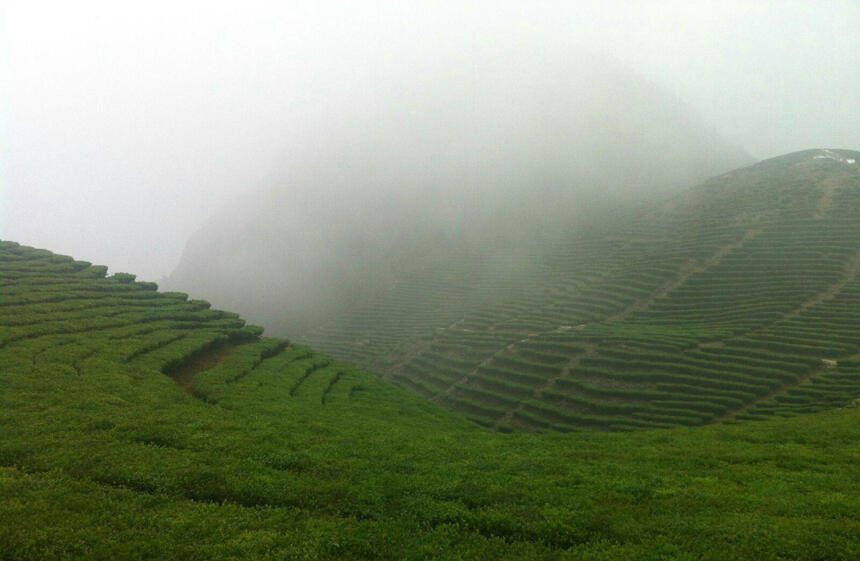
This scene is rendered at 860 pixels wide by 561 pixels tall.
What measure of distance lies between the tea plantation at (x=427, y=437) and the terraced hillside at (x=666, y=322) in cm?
23

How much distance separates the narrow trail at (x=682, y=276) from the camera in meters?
41.4

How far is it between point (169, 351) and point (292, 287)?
63.0 metres

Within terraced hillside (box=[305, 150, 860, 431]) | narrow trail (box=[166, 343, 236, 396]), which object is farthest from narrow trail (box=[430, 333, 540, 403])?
narrow trail (box=[166, 343, 236, 396])

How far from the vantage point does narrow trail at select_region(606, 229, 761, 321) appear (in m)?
41.4

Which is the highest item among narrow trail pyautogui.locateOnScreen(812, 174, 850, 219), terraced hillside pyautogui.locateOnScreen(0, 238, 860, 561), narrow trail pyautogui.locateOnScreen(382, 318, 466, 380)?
narrow trail pyautogui.locateOnScreen(812, 174, 850, 219)

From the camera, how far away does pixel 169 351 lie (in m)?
20.7

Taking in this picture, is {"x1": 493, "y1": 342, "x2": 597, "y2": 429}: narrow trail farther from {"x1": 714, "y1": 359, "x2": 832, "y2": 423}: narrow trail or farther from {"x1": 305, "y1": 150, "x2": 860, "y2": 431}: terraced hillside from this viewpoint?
{"x1": 714, "y1": 359, "x2": 832, "y2": 423}: narrow trail

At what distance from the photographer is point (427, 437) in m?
14.4

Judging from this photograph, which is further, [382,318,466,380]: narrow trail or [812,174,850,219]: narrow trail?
[812,174,850,219]: narrow trail

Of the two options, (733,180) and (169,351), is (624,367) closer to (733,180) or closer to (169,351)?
(169,351)

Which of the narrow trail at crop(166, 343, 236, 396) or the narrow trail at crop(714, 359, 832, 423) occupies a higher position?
the narrow trail at crop(714, 359, 832, 423)

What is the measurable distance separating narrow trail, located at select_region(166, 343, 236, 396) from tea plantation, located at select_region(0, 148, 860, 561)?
0.12 meters

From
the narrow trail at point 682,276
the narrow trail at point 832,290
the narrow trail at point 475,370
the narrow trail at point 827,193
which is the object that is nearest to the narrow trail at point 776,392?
the narrow trail at point 832,290

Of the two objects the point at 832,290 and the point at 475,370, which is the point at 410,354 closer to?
the point at 475,370
